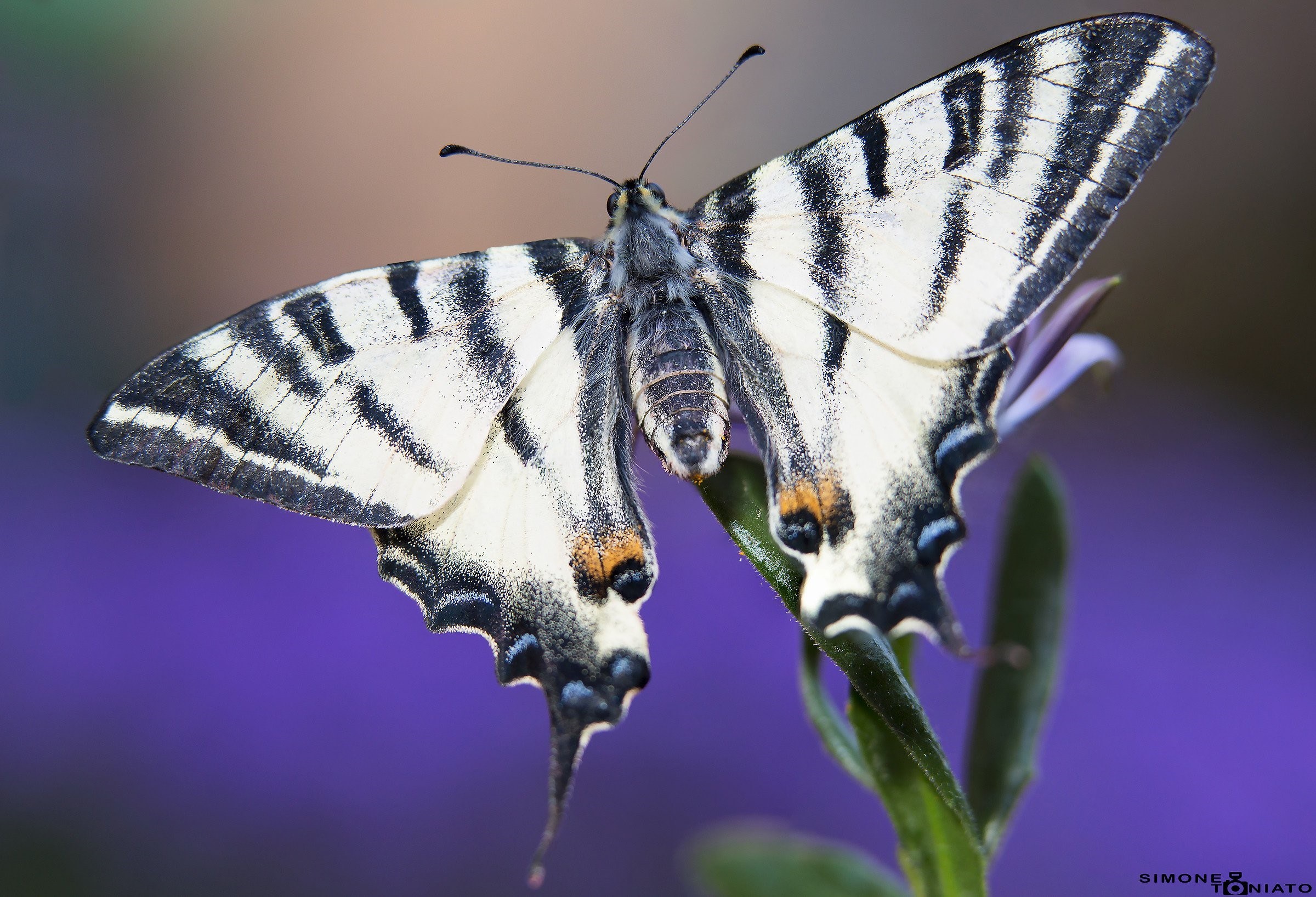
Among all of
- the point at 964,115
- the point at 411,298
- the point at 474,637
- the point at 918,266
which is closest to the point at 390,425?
the point at 411,298

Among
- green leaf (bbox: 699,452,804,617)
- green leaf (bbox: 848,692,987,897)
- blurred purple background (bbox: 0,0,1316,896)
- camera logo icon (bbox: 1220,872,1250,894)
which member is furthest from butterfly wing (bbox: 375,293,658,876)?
blurred purple background (bbox: 0,0,1316,896)

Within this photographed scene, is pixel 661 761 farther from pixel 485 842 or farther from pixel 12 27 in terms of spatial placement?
pixel 12 27

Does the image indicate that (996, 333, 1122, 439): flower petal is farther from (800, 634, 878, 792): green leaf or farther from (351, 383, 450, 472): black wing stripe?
(351, 383, 450, 472): black wing stripe

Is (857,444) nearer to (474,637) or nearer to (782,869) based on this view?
(782,869)

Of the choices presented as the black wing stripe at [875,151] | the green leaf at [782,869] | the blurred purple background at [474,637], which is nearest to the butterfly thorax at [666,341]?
the black wing stripe at [875,151]

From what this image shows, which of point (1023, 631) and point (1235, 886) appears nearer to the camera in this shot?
point (1023, 631)
